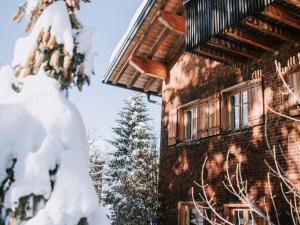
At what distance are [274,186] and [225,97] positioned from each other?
2908 mm

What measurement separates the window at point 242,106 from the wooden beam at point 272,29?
1277mm

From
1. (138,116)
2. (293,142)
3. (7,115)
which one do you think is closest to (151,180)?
(293,142)

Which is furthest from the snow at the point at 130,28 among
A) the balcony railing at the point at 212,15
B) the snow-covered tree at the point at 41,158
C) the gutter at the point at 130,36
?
the snow-covered tree at the point at 41,158

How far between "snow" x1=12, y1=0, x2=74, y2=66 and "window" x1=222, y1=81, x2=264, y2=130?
17.5 feet

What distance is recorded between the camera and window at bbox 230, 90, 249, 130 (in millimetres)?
9055

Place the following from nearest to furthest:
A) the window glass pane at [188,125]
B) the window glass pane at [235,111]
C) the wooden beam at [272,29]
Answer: the wooden beam at [272,29], the window glass pane at [235,111], the window glass pane at [188,125]

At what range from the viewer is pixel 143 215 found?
1232 centimetres

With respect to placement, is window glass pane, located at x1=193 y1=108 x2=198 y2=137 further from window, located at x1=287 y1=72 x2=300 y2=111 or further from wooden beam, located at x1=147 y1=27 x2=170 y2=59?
window, located at x1=287 y1=72 x2=300 y2=111

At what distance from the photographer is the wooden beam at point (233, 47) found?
8377 millimetres

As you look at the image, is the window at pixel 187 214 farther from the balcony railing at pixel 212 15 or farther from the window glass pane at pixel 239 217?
the balcony railing at pixel 212 15

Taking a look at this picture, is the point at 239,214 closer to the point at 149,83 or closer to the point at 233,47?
the point at 233,47

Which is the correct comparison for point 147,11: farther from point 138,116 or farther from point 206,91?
point 138,116

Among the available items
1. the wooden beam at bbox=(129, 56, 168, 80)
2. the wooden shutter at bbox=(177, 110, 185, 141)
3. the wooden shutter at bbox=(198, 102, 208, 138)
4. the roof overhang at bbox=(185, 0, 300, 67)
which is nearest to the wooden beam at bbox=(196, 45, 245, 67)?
the roof overhang at bbox=(185, 0, 300, 67)

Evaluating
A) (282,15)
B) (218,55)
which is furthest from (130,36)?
(282,15)
